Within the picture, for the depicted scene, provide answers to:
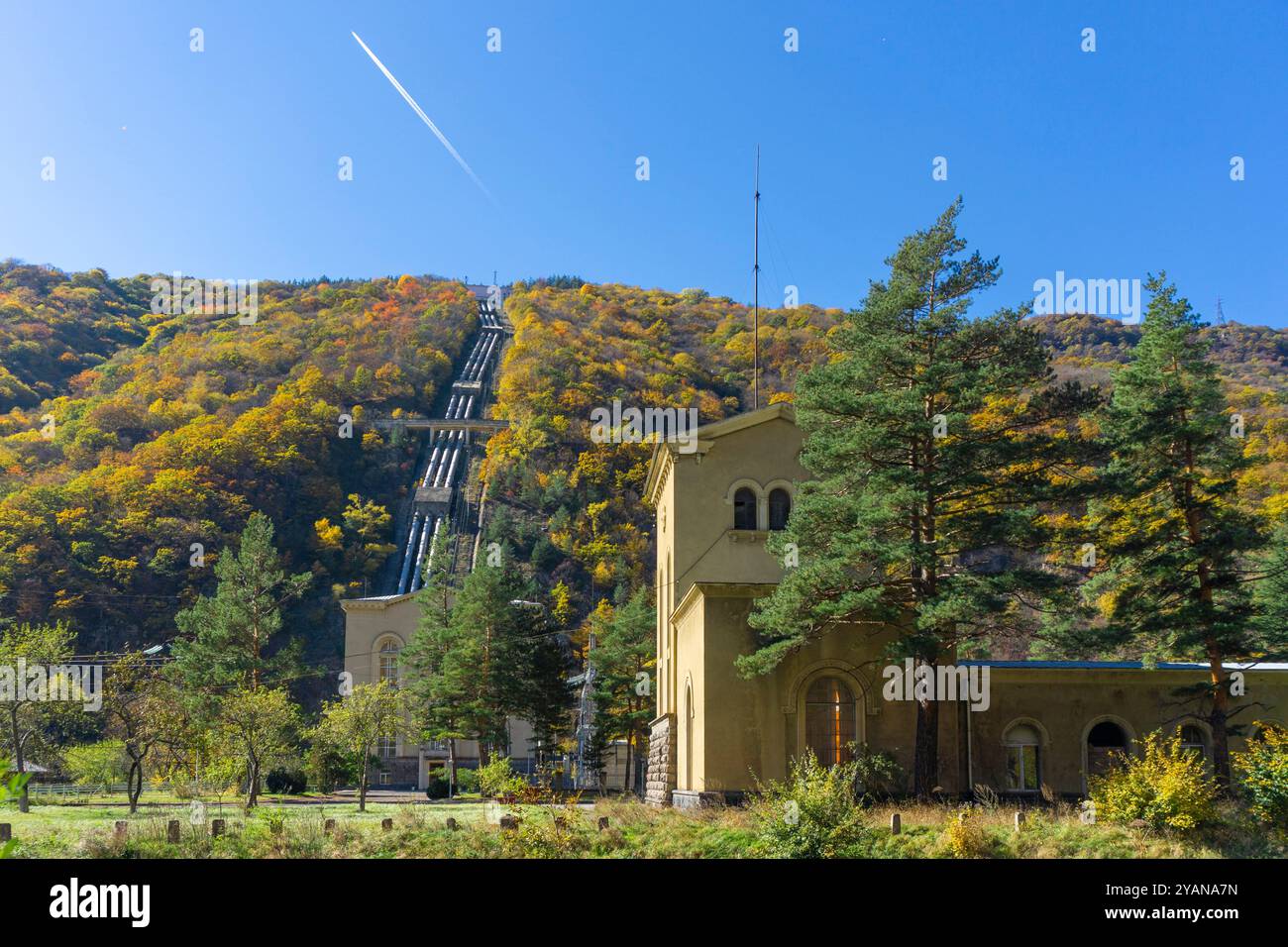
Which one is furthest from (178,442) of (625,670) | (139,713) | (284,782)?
(625,670)

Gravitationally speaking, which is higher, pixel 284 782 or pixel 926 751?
pixel 926 751

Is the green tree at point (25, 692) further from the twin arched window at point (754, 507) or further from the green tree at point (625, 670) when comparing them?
the twin arched window at point (754, 507)

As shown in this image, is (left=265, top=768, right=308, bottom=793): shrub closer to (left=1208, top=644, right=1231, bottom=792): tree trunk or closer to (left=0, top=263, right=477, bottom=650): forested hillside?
(left=0, top=263, right=477, bottom=650): forested hillside

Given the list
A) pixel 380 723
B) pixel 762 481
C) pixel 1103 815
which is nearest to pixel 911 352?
pixel 762 481

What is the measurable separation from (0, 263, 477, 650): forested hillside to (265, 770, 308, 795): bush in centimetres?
3194

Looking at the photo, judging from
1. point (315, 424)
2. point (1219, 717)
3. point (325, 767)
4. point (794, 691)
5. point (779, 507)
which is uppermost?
point (315, 424)

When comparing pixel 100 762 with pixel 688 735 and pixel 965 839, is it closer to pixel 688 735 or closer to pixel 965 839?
pixel 688 735

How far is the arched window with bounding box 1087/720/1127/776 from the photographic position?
30230 mm

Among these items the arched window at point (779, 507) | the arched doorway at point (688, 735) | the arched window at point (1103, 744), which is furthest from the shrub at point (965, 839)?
the arched window at point (779, 507)

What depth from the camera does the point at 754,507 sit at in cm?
3378

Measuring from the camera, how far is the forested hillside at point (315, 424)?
3105 inches

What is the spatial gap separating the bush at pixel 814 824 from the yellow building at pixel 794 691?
6.59 m

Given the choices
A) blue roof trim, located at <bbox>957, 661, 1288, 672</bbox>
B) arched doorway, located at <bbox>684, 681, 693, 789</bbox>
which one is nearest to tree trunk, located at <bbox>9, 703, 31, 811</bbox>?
arched doorway, located at <bbox>684, 681, 693, 789</bbox>
